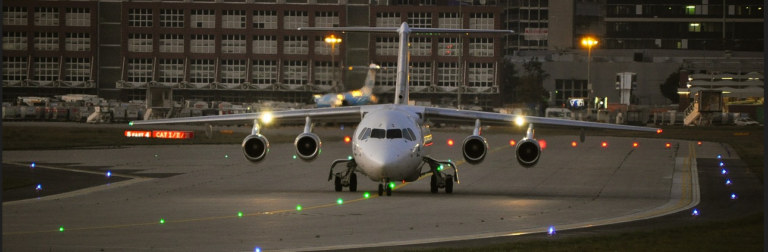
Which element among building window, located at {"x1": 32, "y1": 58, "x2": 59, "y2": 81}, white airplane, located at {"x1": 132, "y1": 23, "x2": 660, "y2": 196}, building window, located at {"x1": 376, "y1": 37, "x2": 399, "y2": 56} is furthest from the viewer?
building window, located at {"x1": 32, "y1": 58, "x2": 59, "y2": 81}

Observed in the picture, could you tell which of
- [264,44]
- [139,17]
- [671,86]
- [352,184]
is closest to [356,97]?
[264,44]

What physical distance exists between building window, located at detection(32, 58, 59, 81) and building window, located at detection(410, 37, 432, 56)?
4135cm

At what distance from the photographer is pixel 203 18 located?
417 feet

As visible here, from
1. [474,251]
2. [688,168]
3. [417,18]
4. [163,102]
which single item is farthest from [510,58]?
[474,251]

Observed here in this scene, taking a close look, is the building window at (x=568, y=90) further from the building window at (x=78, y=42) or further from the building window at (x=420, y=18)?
the building window at (x=78, y=42)

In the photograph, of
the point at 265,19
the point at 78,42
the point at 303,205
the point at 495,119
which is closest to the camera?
the point at 303,205

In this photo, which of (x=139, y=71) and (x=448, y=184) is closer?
(x=448, y=184)

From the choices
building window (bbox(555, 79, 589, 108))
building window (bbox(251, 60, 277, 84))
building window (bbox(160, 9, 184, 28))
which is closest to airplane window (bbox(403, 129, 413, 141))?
building window (bbox(251, 60, 277, 84))

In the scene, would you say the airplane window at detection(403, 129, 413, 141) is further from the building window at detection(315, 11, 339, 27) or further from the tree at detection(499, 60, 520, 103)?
the tree at detection(499, 60, 520, 103)

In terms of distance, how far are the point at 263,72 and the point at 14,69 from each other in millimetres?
29154

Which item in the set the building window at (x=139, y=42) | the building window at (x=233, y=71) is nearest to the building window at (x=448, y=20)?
the building window at (x=233, y=71)

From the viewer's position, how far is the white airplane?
94.7 ft

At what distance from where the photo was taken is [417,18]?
411 ft

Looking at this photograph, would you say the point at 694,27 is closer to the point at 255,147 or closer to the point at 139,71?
the point at 139,71
